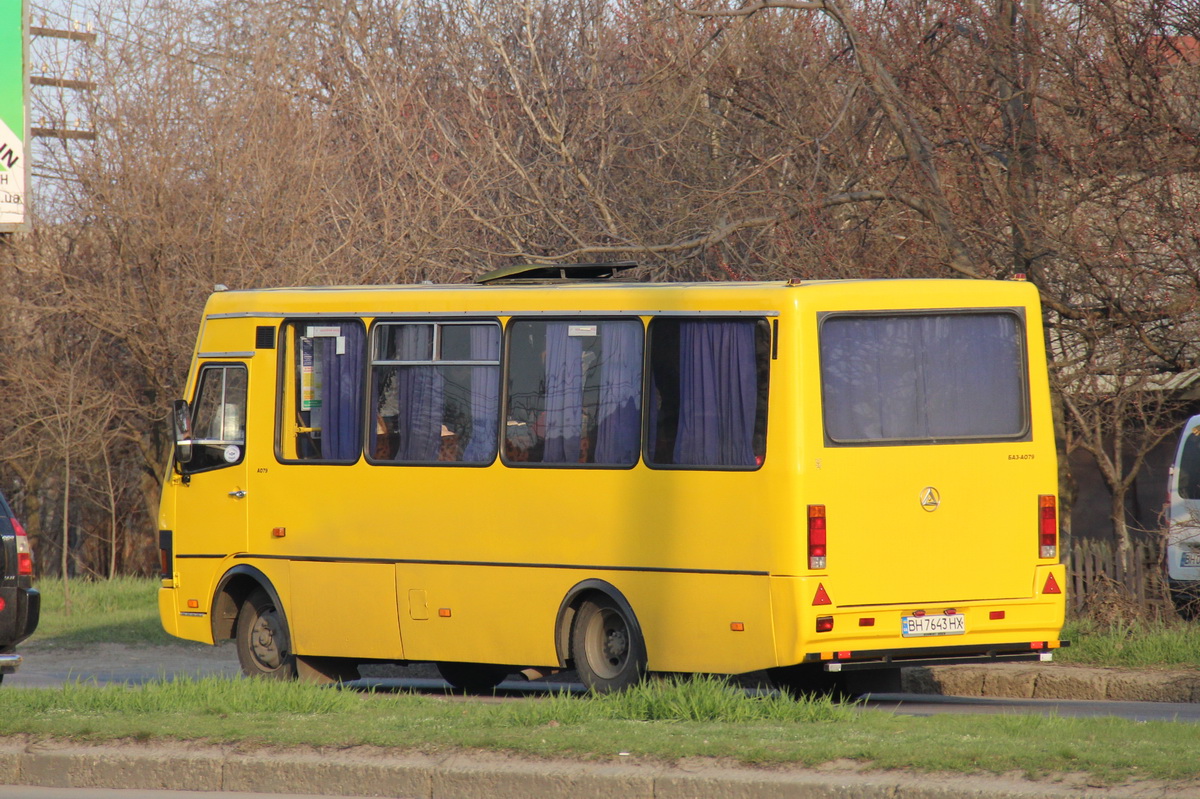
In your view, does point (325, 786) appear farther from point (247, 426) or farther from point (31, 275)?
point (31, 275)

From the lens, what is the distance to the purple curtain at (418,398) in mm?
11367

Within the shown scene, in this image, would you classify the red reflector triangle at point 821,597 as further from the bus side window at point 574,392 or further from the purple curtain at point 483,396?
the purple curtain at point 483,396

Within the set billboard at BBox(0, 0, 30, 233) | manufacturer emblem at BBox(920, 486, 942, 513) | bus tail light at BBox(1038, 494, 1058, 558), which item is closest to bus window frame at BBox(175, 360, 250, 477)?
manufacturer emblem at BBox(920, 486, 942, 513)

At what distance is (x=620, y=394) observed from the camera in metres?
10.6

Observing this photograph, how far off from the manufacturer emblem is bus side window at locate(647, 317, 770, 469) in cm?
102

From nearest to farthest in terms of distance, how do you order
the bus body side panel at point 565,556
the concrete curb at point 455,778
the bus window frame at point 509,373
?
the concrete curb at point 455,778, the bus body side panel at point 565,556, the bus window frame at point 509,373

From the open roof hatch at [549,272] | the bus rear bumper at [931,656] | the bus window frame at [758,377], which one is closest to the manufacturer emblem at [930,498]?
the bus rear bumper at [931,656]

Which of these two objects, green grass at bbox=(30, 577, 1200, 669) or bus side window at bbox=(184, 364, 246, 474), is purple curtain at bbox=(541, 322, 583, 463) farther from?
green grass at bbox=(30, 577, 1200, 669)

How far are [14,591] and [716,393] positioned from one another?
5.20m

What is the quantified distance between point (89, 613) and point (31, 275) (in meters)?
5.53

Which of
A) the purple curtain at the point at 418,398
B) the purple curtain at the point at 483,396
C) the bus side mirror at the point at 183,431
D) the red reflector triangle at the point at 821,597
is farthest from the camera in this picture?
the bus side mirror at the point at 183,431

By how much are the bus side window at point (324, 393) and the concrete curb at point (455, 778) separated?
3.88 meters

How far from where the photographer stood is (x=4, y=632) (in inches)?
458

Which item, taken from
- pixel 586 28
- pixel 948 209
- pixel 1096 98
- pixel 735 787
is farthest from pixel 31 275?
pixel 735 787
